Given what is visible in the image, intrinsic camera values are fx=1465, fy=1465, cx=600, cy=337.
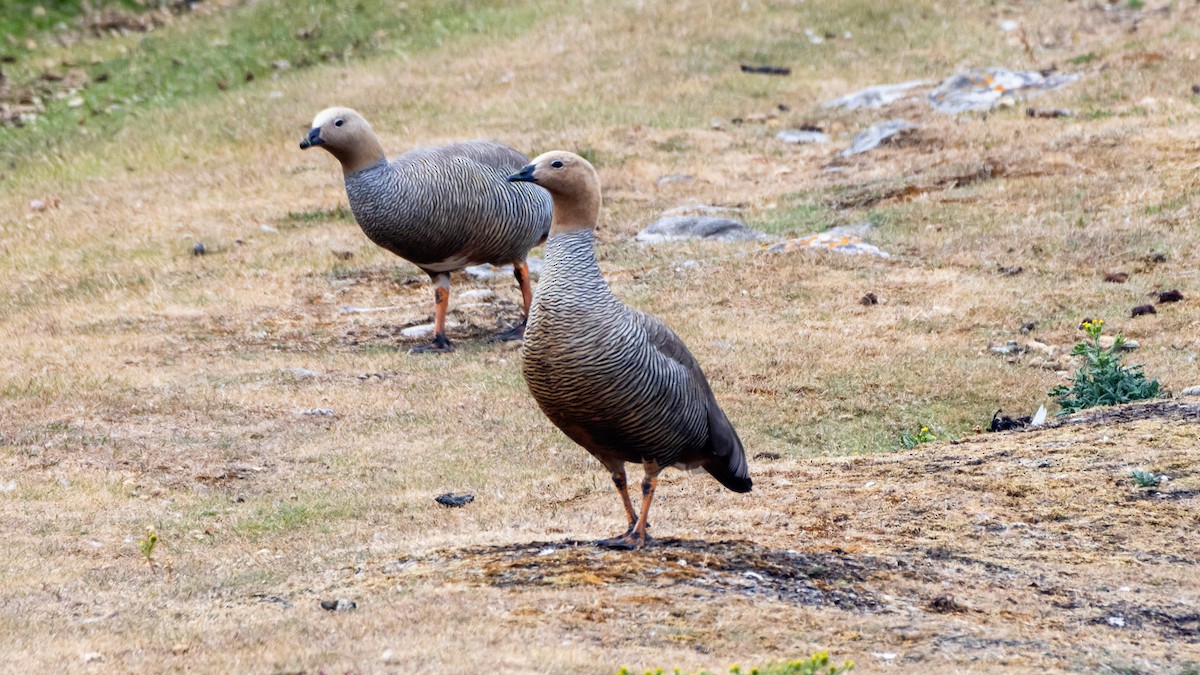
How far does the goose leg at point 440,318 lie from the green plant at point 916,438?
14.0 ft

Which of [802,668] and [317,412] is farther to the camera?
[317,412]

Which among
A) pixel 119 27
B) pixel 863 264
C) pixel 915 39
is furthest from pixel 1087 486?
pixel 119 27

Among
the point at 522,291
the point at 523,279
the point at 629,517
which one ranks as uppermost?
the point at 629,517

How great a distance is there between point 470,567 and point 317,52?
60.9ft

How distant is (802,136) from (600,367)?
14749 mm

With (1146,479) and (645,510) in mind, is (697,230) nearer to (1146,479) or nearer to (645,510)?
(1146,479)

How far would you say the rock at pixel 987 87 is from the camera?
20.5 metres

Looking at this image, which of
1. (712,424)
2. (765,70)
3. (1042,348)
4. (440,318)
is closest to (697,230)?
(440,318)

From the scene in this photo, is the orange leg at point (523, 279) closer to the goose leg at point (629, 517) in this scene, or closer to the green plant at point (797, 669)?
the goose leg at point (629, 517)

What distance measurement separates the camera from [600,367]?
21.2 ft

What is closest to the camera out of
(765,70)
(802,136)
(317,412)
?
(317,412)

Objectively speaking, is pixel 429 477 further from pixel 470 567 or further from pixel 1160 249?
pixel 1160 249

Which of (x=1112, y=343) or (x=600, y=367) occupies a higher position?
(x=600, y=367)

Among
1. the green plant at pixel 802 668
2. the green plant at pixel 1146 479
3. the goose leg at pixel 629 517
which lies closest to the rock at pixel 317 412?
the goose leg at pixel 629 517
